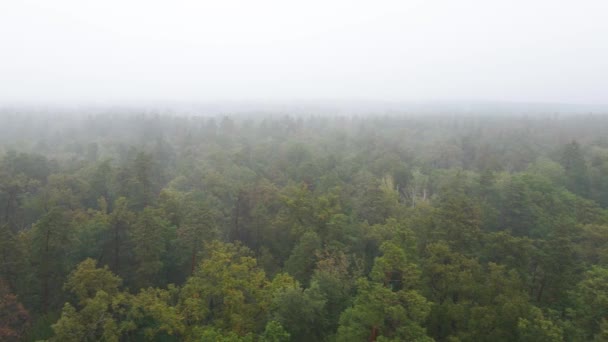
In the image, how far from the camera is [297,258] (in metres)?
26.3

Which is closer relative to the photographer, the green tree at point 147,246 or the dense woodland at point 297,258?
the dense woodland at point 297,258

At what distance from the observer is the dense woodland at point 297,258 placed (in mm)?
18219

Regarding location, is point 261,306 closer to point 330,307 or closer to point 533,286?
point 330,307

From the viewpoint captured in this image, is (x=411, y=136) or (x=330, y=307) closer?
(x=330, y=307)

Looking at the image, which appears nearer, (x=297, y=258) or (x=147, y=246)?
(x=147, y=246)

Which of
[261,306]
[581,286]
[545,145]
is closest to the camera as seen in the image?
[581,286]

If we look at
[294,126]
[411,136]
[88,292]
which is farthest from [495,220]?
[294,126]

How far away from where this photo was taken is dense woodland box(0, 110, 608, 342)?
59.8ft

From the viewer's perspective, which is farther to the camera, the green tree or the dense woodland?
the green tree

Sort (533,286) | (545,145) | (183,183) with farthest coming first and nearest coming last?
(545,145)
(183,183)
(533,286)

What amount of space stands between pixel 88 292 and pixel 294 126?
276 ft

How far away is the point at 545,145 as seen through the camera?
7619 cm

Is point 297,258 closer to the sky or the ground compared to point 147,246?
closer to the ground

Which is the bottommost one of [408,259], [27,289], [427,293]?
[27,289]
